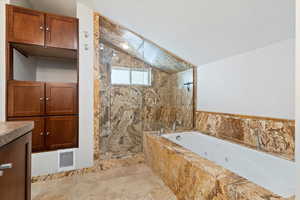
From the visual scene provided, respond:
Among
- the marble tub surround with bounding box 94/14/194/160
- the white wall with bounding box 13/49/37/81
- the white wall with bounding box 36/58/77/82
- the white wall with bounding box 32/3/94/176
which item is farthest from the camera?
the white wall with bounding box 36/58/77/82

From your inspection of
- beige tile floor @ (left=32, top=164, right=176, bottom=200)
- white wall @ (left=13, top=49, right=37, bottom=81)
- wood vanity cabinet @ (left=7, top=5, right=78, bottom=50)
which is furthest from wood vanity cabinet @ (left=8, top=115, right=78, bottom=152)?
wood vanity cabinet @ (left=7, top=5, right=78, bottom=50)

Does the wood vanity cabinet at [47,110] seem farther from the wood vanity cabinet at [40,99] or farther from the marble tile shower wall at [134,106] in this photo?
the marble tile shower wall at [134,106]

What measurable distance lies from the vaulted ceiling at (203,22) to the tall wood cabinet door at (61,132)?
184 cm

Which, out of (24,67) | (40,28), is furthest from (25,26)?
(24,67)

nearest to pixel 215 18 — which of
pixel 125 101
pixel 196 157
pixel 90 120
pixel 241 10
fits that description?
pixel 241 10

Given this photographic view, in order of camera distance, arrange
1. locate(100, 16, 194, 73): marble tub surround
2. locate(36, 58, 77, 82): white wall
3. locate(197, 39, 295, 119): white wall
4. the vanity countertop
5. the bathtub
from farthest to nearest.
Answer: locate(36, 58, 77, 82): white wall → locate(100, 16, 194, 73): marble tub surround → locate(197, 39, 295, 119): white wall → the bathtub → the vanity countertop

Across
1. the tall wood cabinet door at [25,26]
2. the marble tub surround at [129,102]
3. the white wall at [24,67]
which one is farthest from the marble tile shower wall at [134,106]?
the white wall at [24,67]

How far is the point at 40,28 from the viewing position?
7.06 ft

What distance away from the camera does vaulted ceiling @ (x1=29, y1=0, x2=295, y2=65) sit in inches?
56.4

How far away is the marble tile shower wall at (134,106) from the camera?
2619mm

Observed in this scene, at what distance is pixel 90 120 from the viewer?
2432 mm

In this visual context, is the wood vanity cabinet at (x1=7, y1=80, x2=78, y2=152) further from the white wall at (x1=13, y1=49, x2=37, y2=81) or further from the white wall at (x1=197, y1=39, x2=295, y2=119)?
the white wall at (x1=197, y1=39, x2=295, y2=119)

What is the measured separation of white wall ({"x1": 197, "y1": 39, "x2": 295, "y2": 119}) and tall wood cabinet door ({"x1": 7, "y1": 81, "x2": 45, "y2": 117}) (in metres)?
2.62

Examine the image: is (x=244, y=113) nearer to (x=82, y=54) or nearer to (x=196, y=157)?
(x=196, y=157)
